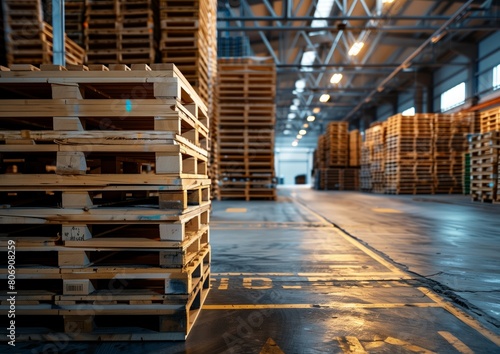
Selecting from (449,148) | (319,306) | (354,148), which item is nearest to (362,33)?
(449,148)

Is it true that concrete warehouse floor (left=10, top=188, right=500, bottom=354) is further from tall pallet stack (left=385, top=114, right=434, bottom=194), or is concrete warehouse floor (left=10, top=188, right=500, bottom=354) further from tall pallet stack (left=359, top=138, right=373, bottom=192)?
tall pallet stack (left=359, top=138, right=373, bottom=192)

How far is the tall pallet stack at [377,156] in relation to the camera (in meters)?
20.9

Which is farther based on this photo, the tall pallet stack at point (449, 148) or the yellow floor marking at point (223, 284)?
the tall pallet stack at point (449, 148)

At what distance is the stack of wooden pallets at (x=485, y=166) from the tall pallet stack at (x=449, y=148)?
582 centimetres

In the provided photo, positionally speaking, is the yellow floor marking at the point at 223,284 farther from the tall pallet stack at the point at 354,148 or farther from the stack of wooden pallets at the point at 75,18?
the tall pallet stack at the point at 354,148

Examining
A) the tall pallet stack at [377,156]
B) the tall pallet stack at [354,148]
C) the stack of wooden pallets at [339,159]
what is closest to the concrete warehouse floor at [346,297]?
the tall pallet stack at [377,156]

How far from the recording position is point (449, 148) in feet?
62.1

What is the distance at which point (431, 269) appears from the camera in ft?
13.2

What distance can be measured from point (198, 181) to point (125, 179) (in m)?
0.69

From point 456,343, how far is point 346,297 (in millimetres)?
1011

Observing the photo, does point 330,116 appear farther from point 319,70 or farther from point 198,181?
point 198,181

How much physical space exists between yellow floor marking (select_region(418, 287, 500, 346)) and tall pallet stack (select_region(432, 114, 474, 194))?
59.0 feet

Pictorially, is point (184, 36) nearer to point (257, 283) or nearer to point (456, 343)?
point (257, 283)

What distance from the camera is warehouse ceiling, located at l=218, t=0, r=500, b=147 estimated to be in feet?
49.3
